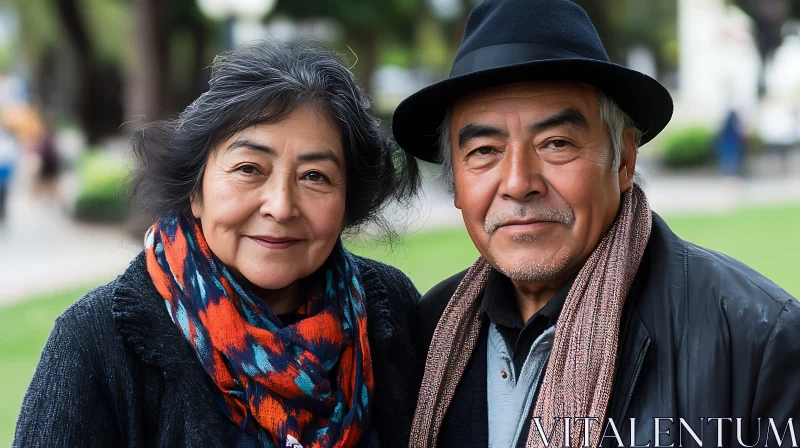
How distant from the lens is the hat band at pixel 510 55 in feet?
8.77

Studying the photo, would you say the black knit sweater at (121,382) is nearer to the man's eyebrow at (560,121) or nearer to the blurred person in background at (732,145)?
the man's eyebrow at (560,121)

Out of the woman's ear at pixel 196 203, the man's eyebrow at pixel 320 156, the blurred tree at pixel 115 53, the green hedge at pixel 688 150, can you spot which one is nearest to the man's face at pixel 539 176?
the man's eyebrow at pixel 320 156

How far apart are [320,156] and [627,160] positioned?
101cm

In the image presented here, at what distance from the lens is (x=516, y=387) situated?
2.73m

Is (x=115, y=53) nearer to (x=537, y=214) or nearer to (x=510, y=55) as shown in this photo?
(x=510, y=55)

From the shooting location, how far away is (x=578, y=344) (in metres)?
2.55

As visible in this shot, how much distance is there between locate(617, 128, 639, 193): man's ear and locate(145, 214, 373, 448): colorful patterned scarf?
1.00 meters

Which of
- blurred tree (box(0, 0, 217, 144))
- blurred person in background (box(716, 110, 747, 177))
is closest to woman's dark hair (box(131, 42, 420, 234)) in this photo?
blurred tree (box(0, 0, 217, 144))

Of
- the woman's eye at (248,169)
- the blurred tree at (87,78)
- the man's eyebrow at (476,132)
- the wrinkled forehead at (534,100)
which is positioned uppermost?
the blurred tree at (87,78)

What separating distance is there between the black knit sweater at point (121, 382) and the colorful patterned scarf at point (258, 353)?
0.06 metres

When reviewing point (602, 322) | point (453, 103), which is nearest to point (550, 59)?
point (453, 103)

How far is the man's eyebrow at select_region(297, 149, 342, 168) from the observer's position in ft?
8.68

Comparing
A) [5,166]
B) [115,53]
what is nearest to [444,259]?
[5,166]

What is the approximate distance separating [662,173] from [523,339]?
70.1 ft
